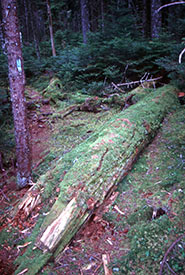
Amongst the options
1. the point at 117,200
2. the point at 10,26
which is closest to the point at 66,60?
the point at 10,26

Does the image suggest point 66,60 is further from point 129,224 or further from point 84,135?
point 129,224

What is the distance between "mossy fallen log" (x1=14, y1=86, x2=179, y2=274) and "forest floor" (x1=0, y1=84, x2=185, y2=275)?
0.22m

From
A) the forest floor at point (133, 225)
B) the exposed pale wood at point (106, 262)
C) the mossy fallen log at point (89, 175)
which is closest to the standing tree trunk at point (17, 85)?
the forest floor at point (133, 225)

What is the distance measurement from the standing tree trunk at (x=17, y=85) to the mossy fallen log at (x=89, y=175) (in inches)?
41.2

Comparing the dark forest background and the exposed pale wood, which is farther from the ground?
the dark forest background

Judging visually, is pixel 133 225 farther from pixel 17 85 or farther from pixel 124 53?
pixel 124 53

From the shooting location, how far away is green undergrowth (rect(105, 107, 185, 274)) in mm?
2367

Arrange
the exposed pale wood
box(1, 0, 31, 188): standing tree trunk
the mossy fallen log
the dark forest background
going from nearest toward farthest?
1. the exposed pale wood
2. the mossy fallen log
3. box(1, 0, 31, 188): standing tree trunk
4. the dark forest background

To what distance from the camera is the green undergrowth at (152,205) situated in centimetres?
237

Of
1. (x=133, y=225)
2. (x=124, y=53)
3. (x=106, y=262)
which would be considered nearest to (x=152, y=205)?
(x=133, y=225)

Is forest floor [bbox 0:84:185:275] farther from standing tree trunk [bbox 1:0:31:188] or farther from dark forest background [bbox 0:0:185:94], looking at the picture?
dark forest background [bbox 0:0:185:94]

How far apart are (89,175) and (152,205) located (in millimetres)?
1206

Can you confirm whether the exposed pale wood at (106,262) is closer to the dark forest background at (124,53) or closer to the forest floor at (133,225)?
the forest floor at (133,225)

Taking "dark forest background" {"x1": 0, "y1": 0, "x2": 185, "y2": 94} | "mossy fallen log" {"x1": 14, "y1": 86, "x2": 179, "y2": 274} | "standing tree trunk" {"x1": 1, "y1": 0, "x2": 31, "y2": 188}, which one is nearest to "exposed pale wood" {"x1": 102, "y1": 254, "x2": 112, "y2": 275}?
"mossy fallen log" {"x1": 14, "y1": 86, "x2": 179, "y2": 274}
